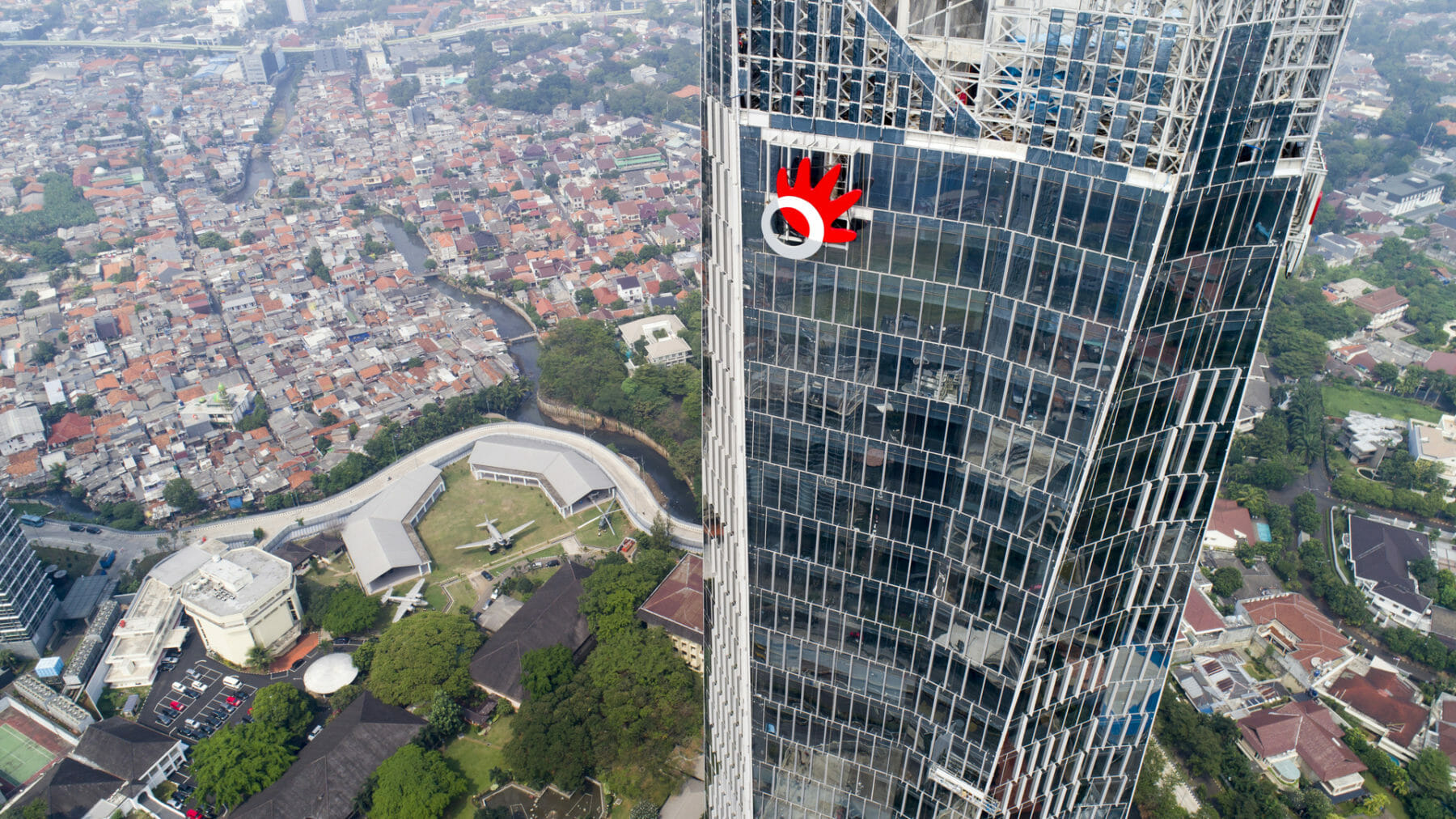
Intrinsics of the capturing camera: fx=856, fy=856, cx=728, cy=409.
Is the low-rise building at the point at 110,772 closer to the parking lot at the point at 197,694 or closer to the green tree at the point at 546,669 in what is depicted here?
the parking lot at the point at 197,694

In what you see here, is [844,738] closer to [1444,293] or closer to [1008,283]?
[1008,283]

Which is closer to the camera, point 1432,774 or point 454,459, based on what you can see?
point 1432,774

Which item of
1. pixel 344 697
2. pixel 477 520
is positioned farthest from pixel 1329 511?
pixel 344 697

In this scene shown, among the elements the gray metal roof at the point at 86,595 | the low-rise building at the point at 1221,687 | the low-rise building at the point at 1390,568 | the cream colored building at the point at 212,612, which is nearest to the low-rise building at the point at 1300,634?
the low-rise building at the point at 1221,687

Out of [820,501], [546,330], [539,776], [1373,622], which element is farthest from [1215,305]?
[546,330]

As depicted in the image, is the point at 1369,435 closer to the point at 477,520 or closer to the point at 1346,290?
the point at 1346,290

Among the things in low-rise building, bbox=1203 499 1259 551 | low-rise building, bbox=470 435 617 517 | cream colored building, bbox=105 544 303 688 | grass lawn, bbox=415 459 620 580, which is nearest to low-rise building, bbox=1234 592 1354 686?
low-rise building, bbox=1203 499 1259 551
